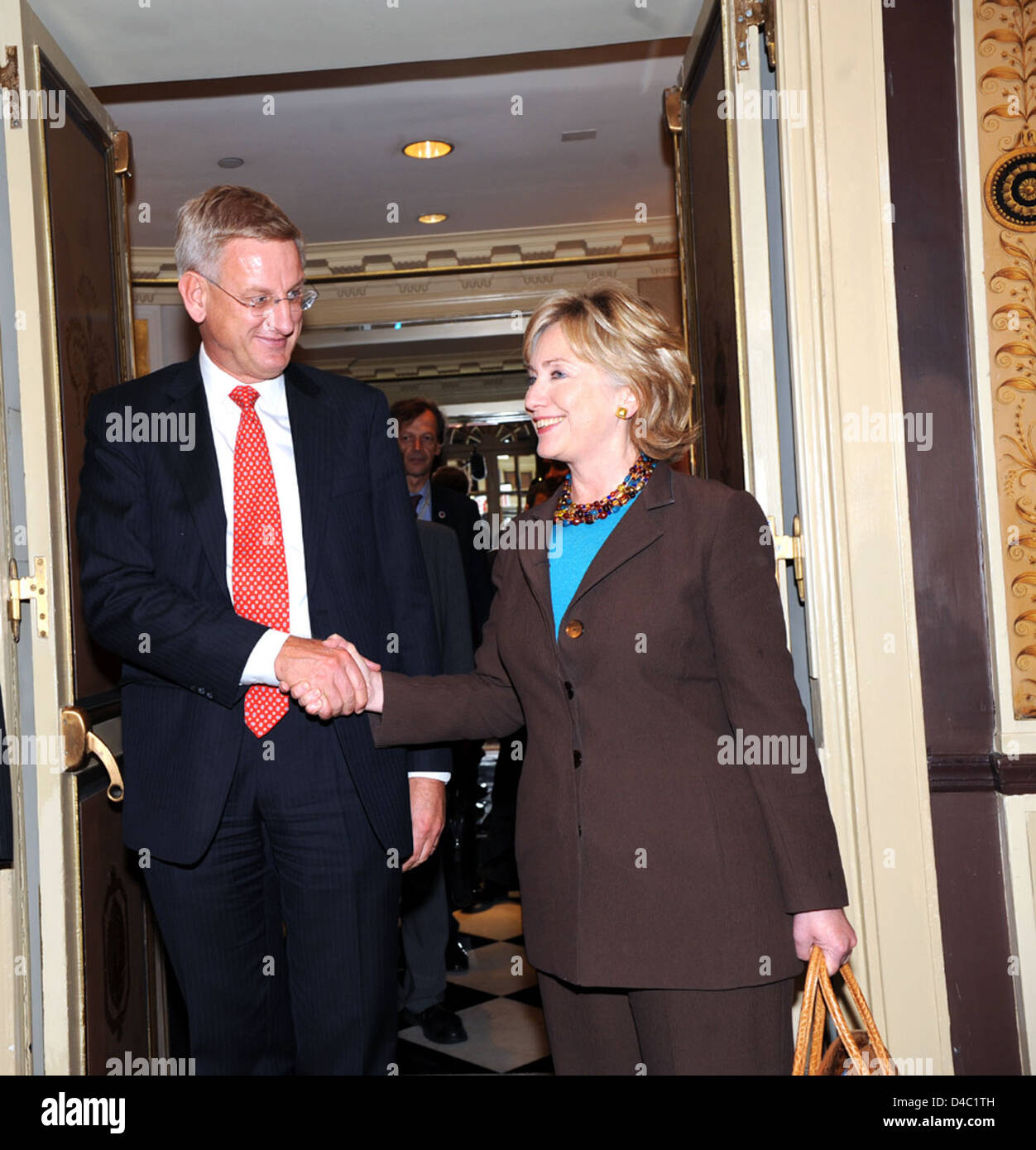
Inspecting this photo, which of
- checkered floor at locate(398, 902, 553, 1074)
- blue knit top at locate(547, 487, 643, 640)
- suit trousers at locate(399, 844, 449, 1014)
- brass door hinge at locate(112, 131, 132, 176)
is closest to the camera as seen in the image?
blue knit top at locate(547, 487, 643, 640)

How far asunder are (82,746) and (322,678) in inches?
27.6

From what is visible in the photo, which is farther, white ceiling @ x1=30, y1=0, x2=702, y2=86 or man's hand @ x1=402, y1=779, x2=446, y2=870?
white ceiling @ x1=30, y1=0, x2=702, y2=86

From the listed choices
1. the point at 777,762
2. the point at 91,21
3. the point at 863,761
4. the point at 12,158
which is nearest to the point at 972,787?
the point at 863,761

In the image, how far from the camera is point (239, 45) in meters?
2.60

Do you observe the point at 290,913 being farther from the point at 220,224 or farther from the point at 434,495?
the point at 434,495

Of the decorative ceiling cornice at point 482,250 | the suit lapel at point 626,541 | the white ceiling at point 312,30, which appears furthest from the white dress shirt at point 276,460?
the decorative ceiling cornice at point 482,250

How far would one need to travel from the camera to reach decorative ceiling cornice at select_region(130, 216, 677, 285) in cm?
637

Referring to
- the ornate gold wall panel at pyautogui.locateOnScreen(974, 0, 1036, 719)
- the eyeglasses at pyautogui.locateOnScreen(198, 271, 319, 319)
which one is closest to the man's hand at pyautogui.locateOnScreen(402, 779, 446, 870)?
the eyeglasses at pyautogui.locateOnScreen(198, 271, 319, 319)

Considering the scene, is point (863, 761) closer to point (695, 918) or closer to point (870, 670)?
point (870, 670)

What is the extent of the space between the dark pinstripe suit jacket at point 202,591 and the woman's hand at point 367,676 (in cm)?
5

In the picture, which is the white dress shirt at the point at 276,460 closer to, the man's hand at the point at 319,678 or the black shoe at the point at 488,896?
the man's hand at the point at 319,678

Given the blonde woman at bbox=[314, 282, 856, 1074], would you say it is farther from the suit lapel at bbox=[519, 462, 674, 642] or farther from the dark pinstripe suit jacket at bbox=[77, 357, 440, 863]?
the dark pinstripe suit jacket at bbox=[77, 357, 440, 863]

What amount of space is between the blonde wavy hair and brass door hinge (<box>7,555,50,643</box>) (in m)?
1.04

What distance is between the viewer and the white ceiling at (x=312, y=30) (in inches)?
95.7
